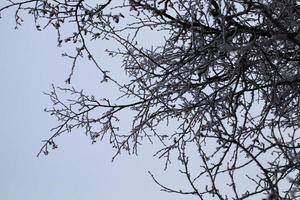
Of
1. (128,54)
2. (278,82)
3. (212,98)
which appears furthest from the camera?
(128,54)

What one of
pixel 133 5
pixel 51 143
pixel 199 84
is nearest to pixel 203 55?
pixel 199 84

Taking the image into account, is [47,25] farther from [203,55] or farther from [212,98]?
[212,98]

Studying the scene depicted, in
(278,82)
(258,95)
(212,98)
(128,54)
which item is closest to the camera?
(278,82)

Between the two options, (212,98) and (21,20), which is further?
(212,98)

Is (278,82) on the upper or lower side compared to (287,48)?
lower

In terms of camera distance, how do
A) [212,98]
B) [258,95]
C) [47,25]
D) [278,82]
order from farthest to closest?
1. [258,95]
2. [212,98]
3. [278,82]
4. [47,25]

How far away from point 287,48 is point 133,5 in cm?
161

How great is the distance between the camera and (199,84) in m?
5.71

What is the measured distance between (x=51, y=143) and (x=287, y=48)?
8.67 feet

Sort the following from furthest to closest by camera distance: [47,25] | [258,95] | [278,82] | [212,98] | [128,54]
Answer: [258,95], [128,54], [212,98], [278,82], [47,25]

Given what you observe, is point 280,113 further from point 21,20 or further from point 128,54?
point 21,20

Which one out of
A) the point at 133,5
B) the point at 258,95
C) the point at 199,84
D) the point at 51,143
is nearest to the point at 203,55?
the point at 199,84

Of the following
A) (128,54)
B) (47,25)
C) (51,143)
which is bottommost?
(51,143)

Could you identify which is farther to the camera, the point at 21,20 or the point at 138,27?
→ the point at 138,27
